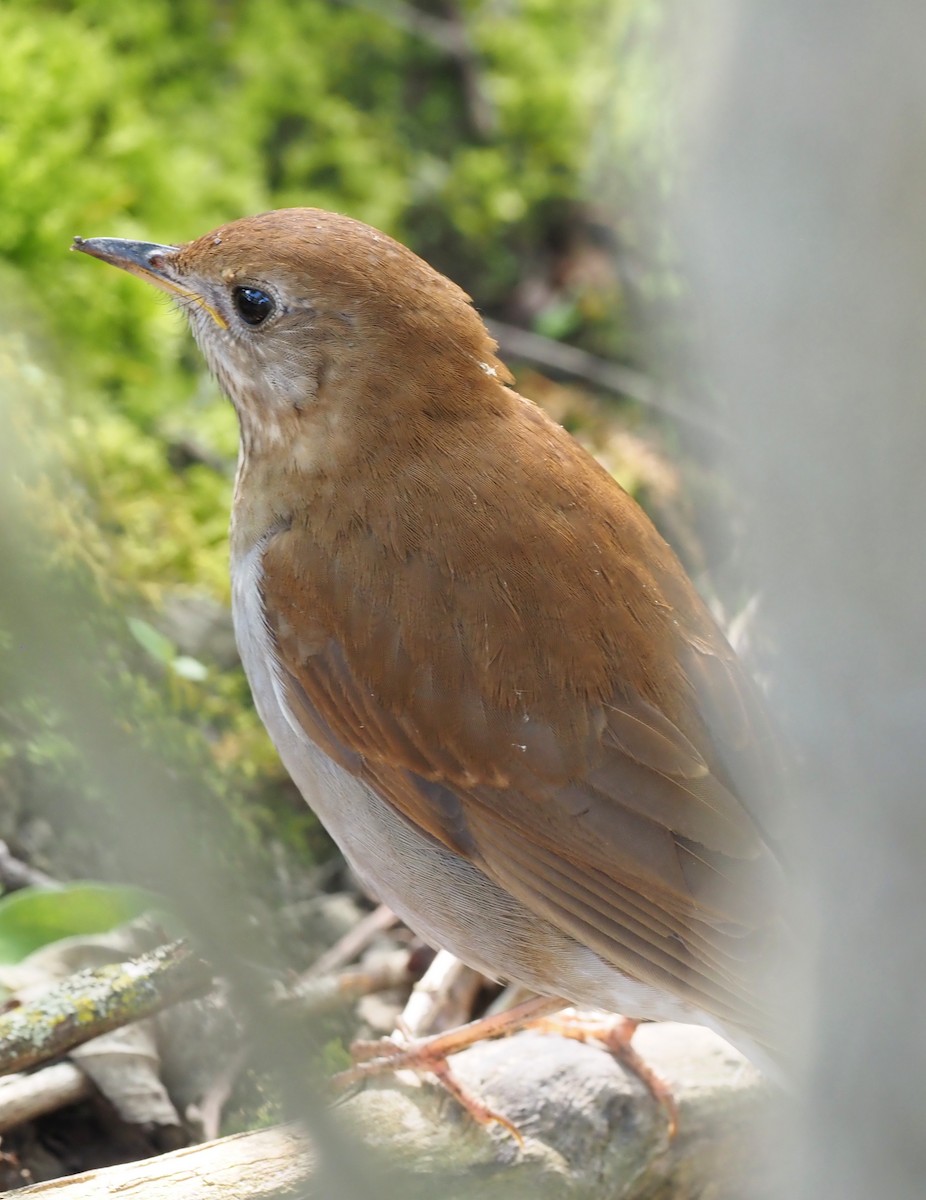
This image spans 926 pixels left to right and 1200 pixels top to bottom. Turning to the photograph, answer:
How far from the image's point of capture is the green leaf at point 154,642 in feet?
11.3

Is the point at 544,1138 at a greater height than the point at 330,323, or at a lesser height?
lesser

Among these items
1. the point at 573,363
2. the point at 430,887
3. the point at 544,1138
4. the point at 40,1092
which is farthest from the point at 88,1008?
the point at 573,363

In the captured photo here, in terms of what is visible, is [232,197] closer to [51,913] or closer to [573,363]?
[573,363]

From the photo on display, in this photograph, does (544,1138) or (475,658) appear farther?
(544,1138)

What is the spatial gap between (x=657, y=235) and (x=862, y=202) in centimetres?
429

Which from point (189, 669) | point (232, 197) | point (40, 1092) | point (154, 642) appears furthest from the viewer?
point (232, 197)

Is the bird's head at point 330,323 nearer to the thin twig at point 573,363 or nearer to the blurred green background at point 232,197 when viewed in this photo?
the blurred green background at point 232,197

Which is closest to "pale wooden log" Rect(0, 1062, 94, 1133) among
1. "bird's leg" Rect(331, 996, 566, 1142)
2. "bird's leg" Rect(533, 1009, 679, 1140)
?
"bird's leg" Rect(331, 996, 566, 1142)

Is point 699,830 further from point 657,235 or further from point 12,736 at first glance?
point 657,235

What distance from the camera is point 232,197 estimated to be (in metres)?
5.04

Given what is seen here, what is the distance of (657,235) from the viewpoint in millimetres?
5340

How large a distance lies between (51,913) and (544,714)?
1230 mm

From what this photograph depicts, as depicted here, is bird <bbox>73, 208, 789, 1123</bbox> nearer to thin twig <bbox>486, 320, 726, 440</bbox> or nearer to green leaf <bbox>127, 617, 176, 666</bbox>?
green leaf <bbox>127, 617, 176, 666</bbox>

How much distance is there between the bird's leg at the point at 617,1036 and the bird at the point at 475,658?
278 millimetres
